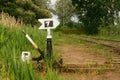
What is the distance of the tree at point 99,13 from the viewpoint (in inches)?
1930

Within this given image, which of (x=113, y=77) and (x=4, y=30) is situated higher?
(x=4, y=30)

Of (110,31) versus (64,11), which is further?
(64,11)

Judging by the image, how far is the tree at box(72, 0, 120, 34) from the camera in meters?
49.0

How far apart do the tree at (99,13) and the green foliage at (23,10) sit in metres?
15.7

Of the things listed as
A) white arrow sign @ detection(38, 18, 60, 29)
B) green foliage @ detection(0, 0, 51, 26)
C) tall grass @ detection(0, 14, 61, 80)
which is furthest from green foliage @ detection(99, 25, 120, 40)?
white arrow sign @ detection(38, 18, 60, 29)

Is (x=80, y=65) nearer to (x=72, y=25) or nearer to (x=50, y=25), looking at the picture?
(x=50, y=25)

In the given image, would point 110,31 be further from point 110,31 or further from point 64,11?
point 64,11

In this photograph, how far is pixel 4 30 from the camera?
37.7 ft

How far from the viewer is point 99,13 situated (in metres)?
50.2

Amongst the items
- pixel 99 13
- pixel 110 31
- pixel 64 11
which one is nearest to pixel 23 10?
pixel 110 31

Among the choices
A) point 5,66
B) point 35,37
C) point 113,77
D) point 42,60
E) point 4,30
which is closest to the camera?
point 5,66

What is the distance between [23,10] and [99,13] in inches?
827

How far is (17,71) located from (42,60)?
2.79 m

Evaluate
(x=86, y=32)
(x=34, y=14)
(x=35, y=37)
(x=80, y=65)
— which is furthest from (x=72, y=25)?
(x=80, y=65)
